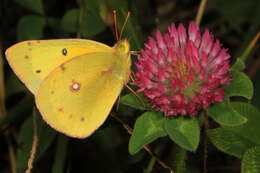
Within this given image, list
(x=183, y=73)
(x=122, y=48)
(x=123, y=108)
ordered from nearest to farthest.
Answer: (x=183, y=73), (x=122, y=48), (x=123, y=108)

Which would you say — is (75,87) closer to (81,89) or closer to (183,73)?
(81,89)

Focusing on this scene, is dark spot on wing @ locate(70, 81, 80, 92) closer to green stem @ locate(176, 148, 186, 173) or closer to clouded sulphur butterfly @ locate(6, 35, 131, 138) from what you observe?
clouded sulphur butterfly @ locate(6, 35, 131, 138)

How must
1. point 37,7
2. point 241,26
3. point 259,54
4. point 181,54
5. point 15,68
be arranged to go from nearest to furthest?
point 181,54 < point 15,68 < point 37,7 < point 259,54 < point 241,26

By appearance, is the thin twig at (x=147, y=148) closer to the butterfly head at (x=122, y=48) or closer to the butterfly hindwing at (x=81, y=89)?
the butterfly hindwing at (x=81, y=89)

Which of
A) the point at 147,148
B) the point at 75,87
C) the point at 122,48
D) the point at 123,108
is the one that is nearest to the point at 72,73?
the point at 75,87

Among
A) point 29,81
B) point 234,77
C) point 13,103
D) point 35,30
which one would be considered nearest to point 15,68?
point 29,81

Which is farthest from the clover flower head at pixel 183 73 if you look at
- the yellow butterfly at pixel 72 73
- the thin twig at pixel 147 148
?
the thin twig at pixel 147 148

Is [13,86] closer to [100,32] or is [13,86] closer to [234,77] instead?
[100,32]
